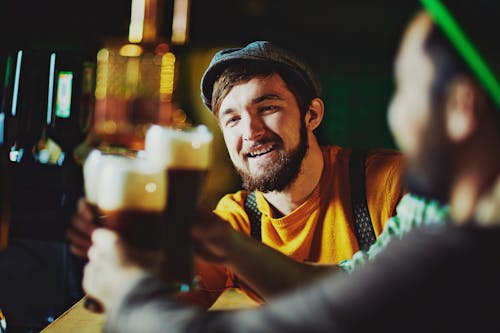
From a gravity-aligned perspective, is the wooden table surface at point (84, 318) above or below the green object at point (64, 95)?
below

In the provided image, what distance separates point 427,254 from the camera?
83cm

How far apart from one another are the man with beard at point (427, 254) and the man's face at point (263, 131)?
4.50ft

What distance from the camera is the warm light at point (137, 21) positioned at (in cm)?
637

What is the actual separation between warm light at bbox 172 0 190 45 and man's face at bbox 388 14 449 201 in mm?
5804

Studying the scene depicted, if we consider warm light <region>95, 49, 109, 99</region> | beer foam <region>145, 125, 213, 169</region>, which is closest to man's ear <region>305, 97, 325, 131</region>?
beer foam <region>145, 125, 213, 169</region>

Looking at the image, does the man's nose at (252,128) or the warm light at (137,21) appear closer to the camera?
the man's nose at (252,128)

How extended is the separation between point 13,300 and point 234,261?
4.43ft

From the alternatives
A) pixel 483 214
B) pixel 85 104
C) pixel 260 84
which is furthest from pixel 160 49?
pixel 483 214

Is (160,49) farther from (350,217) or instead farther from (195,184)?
(195,184)

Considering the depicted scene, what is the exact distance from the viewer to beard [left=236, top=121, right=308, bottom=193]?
2.36 m

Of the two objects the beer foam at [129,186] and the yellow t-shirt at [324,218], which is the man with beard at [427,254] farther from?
the yellow t-shirt at [324,218]

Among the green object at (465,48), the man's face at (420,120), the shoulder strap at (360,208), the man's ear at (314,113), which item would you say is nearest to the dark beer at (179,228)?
the man's face at (420,120)

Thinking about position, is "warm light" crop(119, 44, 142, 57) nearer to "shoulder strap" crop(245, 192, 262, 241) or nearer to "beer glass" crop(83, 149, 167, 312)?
"shoulder strap" crop(245, 192, 262, 241)

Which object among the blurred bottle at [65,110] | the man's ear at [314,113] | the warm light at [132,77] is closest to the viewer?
the man's ear at [314,113]
